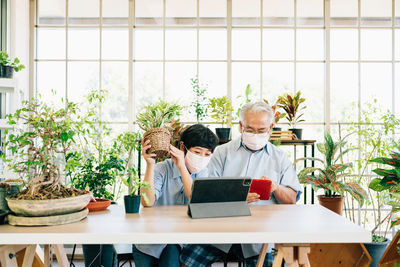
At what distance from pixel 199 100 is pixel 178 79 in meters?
0.40

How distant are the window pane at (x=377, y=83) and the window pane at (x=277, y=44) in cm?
91

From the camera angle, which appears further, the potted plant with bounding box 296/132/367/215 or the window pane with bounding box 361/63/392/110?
the window pane with bounding box 361/63/392/110

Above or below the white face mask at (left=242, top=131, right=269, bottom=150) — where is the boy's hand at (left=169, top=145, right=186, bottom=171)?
below

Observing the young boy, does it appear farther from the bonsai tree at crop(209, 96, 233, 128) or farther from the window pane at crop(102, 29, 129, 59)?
the window pane at crop(102, 29, 129, 59)

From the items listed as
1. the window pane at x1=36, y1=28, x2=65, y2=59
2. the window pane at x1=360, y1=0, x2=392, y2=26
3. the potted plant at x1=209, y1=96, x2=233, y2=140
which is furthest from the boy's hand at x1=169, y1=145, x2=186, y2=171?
the window pane at x1=360, y1=0, x2=392, y2=26

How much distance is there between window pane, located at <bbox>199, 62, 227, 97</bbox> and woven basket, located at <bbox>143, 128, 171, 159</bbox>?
2568mm

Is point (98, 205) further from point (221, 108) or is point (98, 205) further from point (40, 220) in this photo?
point (221, 108)

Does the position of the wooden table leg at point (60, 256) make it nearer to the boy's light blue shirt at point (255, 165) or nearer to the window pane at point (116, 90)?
the boy's light blue shirt at point (255, 165)

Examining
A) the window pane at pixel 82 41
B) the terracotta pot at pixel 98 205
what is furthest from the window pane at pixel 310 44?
the terracotta pot at pixel 98 205

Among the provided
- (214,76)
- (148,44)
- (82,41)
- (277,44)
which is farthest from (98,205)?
(277,44)

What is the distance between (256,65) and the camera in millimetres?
4574

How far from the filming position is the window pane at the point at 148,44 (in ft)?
15.0

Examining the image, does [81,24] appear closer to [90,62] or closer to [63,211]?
[90,62]

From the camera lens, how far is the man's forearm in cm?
247
